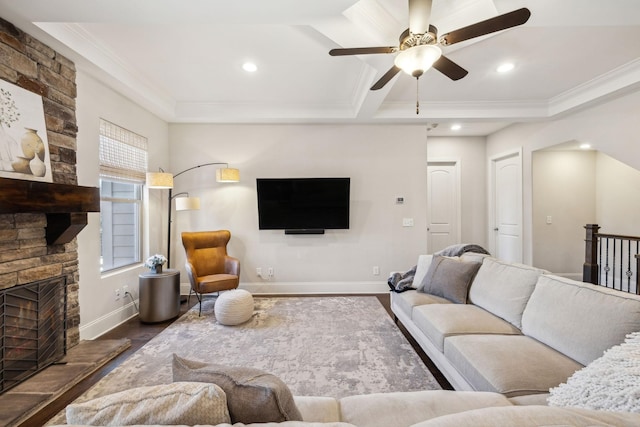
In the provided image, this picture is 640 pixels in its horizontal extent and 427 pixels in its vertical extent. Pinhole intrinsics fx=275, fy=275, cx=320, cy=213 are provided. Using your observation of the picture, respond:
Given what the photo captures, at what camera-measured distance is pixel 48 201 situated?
2.12 metres

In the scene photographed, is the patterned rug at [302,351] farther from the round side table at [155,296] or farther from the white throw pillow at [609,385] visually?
the white throw pillow at [609,385]

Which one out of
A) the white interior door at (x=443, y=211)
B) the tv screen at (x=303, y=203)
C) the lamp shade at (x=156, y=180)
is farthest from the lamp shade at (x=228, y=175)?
the white interior door at (x=443, y=211)

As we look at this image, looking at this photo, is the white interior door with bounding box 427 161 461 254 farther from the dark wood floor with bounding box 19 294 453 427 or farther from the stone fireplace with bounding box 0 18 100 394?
the stone fireplace with bounding box 0 18 100 394

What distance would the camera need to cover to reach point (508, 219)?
5.11 meters

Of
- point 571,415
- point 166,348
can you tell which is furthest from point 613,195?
point 166,348

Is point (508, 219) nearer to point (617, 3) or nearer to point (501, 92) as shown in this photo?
point (501, 92)

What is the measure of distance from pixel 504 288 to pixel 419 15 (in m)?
2.06

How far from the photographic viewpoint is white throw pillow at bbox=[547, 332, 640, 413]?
90 cm

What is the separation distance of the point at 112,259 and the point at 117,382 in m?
1.75

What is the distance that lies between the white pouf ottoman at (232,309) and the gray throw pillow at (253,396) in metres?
2.37

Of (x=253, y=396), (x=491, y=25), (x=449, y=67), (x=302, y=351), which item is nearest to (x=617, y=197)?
(x=449, y=67)

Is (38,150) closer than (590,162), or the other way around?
(38,150)

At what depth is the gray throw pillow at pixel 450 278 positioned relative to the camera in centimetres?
256

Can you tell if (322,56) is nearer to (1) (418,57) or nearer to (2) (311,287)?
(1) (418,57)
